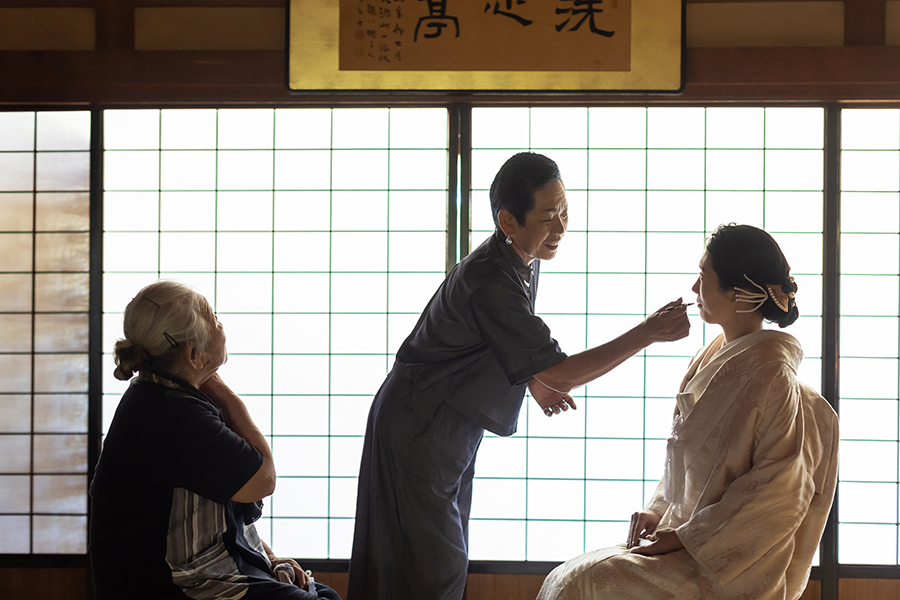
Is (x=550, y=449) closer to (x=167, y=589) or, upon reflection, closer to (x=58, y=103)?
(x=167, y=589)

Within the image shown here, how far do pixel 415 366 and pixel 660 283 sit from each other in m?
1.53

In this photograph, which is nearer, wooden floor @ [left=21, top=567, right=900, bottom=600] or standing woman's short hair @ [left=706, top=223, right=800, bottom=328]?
standing woman's short hair @ [left=706, top=223, right=800, bottom=328]

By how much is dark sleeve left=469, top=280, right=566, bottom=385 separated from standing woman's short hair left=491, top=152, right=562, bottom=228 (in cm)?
27

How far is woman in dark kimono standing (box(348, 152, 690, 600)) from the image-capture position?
6.64 ft

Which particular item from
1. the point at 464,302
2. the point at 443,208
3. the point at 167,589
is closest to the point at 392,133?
the point at 443,208

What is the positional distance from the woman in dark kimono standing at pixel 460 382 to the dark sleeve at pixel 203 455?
64 cm

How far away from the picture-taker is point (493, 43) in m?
2.87

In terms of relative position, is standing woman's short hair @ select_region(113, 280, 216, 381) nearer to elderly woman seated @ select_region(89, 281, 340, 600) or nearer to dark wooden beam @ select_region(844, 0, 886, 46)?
elderly woman seated @ select_region(89, 281, 340, 600)

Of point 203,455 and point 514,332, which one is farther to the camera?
point 514,332

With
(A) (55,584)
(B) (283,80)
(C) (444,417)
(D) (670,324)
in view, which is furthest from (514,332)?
(A) (55,584)

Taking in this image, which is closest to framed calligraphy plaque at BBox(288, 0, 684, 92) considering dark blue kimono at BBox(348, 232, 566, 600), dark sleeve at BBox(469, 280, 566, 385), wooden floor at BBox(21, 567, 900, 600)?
dark blue kimono at BBox(348, 232, 566, 600)

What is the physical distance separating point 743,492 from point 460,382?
0.89 meters

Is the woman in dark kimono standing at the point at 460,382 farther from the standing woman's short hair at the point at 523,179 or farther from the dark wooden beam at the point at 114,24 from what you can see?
the dark wooden beam at the point at 114,24

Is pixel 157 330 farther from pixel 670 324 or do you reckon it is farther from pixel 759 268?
pixel 759 268
